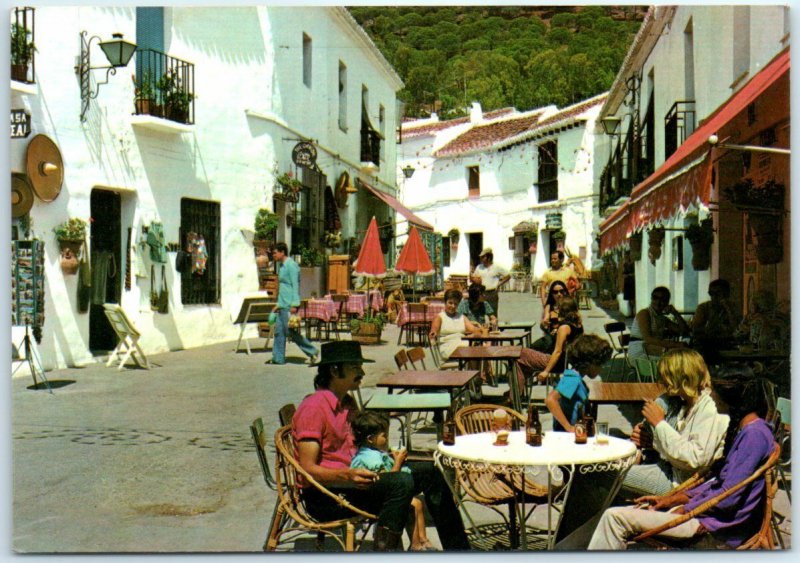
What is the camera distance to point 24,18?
6754 millimetres

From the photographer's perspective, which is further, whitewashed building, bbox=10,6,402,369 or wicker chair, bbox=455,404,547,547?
whitewashed building, bbox=10,6,402,369

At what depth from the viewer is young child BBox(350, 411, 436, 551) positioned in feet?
14.3

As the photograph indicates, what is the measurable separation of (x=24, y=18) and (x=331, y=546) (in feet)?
15.4

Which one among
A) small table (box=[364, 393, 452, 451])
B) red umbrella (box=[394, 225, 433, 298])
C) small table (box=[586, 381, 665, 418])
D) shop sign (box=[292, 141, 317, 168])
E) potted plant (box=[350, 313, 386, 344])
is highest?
shop sign (box=[292, 141, 317, 168])

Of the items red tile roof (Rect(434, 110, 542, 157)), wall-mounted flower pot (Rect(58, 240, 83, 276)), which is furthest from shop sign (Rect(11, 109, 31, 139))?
red tile roof (Rect(434, 110, 542, 157))

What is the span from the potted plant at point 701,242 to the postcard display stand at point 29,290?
6185mm

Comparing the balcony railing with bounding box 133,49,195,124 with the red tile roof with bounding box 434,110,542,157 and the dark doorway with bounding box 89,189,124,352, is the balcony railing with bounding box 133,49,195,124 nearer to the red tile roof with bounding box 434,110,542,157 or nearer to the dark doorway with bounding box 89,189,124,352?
the dark doorway with bounding box 89,189,124,352

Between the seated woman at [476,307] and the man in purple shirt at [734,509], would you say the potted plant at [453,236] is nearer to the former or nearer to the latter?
the seated woman at [476,307]

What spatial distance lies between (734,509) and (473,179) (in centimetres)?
691

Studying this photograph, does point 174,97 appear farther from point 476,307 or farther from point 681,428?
point 681,428

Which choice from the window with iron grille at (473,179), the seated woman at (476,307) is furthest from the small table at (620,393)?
the window with iron grille at (473,179)

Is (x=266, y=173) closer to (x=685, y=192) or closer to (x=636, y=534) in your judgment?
(x=685, y=192)

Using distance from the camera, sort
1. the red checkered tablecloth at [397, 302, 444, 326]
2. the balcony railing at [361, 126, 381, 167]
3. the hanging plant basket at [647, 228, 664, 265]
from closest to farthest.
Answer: the hanging plant basket at [647, 228, 664, 265]
the red checkered tablecloth at [397, 302, 444, 326]
the balcony railing at [361, 126, 381, 167]

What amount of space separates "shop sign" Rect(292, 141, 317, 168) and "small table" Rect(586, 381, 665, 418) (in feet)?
22.8
